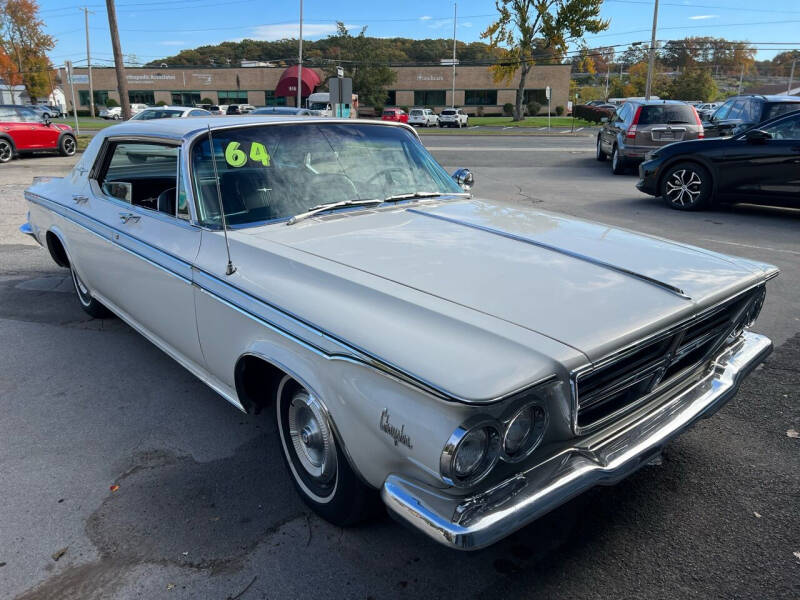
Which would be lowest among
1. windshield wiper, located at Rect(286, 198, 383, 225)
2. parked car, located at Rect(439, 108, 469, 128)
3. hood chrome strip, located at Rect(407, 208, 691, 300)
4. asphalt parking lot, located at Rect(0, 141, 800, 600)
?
asphalt parking lot, located at Rect(0, 141, 800, 600)

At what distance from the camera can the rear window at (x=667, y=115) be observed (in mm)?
13625

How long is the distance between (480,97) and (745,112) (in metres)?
58.6

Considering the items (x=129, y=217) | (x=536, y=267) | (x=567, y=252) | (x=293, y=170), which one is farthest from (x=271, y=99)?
(x=536, y=267)

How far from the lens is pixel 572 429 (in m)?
2.04

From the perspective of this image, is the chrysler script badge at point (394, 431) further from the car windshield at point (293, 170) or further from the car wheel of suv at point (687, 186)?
the car wheel of suv at point (687, 186)

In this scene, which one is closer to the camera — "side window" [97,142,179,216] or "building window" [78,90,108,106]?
"side window" [97,142,179,216]

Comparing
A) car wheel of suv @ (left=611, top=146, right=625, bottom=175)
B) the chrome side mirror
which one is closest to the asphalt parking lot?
the chrome side mirror

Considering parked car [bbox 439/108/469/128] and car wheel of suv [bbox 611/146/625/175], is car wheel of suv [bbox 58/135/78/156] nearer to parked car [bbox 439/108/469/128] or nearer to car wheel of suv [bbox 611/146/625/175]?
car wheel of suv [bbox 611/146/625/175]

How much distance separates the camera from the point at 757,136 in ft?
28.5

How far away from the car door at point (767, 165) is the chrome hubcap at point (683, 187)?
460 mm

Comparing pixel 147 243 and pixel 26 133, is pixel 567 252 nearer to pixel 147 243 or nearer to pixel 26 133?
pixel 147 243

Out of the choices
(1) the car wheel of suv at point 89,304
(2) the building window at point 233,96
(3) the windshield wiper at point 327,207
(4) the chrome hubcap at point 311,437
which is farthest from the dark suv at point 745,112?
(2) the building window at point 233,96

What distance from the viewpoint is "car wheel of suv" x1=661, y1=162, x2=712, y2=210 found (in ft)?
31.0

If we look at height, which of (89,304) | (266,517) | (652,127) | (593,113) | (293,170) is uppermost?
(593,113)
